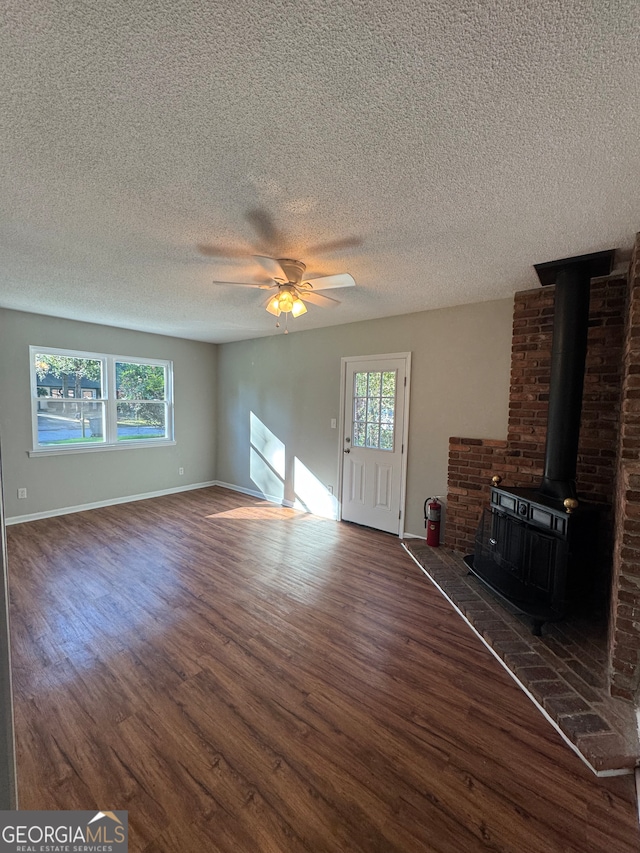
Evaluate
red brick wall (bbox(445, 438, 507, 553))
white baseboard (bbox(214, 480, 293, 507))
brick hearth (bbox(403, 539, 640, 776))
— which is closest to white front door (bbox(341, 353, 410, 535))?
red brick wall (bbox(445, 438, 507, 553))

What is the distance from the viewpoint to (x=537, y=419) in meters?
2.94

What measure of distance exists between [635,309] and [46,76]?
9.08 feet

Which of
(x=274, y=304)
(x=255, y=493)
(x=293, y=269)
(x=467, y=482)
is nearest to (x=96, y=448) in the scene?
(x=255, y=493)

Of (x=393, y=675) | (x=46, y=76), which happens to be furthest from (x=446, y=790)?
(x=46, y=76)

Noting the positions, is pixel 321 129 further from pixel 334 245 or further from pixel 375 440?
pixel 375 440

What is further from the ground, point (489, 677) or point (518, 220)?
point (518, 220)

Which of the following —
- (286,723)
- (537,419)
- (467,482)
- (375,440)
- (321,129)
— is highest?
(321,129)

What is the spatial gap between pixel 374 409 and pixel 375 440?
1.22ft

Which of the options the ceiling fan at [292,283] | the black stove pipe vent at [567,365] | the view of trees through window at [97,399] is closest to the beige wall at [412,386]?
the black stove pipe vent at [567,365]

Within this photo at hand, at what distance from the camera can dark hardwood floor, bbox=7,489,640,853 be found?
124 centimetres

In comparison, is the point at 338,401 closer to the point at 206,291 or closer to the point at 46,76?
the point at 206,291

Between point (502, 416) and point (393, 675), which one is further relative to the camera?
point (502, 416)

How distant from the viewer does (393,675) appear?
6.28 feet

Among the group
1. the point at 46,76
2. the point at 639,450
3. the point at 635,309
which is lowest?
the point at 639,450
